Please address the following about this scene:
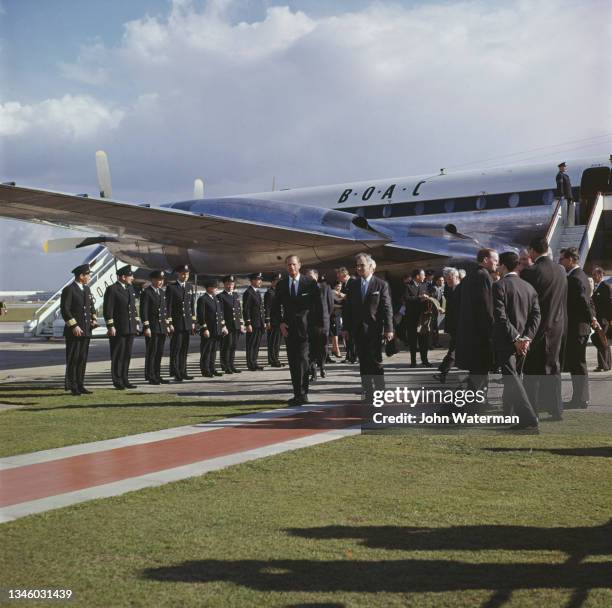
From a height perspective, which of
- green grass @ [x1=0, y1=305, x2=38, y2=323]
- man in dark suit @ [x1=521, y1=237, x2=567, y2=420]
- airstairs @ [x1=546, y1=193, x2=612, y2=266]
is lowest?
man in dark suit @ [x1=521, y1=237, x2=567, y2=420]

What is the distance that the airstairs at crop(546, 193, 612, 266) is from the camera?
60.8 feet

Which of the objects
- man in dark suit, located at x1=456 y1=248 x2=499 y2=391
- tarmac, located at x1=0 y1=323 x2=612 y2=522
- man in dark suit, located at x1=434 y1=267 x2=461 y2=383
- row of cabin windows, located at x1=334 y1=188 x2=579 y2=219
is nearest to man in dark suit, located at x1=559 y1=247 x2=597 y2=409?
tarmac, located at x1=0 y1=323 x2=612 y2=522

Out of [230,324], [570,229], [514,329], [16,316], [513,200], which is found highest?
[513,200]

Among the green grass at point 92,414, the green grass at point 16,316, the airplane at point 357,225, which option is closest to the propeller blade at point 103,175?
the airplane at point 357,225

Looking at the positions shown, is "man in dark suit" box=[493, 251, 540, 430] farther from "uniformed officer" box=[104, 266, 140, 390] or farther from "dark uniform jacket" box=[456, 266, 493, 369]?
"uniformed officer" box=[104, 266, 140, 390]

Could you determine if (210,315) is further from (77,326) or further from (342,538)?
(342,538)

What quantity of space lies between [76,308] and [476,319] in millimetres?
6563

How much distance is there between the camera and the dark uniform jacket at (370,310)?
375 inches

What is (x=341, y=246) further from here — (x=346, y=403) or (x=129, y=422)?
(x=129, y=422)

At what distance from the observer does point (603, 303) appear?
44.4 ft

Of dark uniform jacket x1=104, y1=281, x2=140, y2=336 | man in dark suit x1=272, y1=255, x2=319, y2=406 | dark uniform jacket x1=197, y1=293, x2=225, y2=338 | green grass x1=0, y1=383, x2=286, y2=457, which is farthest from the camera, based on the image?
dark uniform jacket x1=197, y1=293, x2=225, y2=338

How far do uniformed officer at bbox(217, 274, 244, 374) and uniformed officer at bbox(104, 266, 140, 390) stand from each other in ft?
8.32

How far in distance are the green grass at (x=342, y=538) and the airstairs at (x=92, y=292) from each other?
70.2 ft

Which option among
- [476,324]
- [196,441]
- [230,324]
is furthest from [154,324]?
[476,324]
